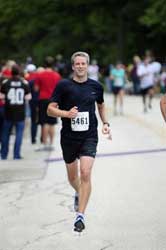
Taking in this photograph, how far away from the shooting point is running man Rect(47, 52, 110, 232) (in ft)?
25.7

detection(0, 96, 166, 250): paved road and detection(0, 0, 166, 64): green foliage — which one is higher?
detection(0, 0, 166, 64): green foliage

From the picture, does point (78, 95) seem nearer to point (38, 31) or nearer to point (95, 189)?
point (95, 189)

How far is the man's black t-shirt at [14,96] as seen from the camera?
45.5ft

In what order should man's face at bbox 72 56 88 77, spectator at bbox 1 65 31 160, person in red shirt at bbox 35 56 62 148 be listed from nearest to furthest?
man's face at bbox 72 56 88 77 < spectator at bbox 1 65 31 160 < person in red shirt at bbox 35 56 62 148

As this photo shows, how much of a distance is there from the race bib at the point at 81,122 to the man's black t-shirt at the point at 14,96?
6026 millimetres

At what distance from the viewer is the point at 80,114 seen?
26.0 ft

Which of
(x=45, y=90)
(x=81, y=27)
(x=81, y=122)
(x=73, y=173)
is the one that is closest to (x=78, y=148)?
(x=81, y=122)

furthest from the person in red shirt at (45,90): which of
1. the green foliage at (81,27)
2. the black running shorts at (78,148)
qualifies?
the green foliage at (81,27)

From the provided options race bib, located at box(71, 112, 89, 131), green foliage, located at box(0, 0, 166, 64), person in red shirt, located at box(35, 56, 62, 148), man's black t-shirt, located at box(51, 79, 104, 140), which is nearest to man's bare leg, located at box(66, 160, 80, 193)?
man's black t-shirt, located at box(51, 79, 104, 140)

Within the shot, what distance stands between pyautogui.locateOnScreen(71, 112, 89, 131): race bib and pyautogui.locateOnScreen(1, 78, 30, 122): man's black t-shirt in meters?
6.03

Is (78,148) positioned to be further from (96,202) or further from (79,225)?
(96,202)

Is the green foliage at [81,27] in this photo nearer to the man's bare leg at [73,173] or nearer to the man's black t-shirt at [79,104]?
the man's bare leg at [73,173]

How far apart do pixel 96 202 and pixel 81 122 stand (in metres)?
1.89

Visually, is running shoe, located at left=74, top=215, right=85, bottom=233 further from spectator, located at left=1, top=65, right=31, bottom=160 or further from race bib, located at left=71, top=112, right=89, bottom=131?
spectator, located at left=1, top=65, right=31, bottom=160
